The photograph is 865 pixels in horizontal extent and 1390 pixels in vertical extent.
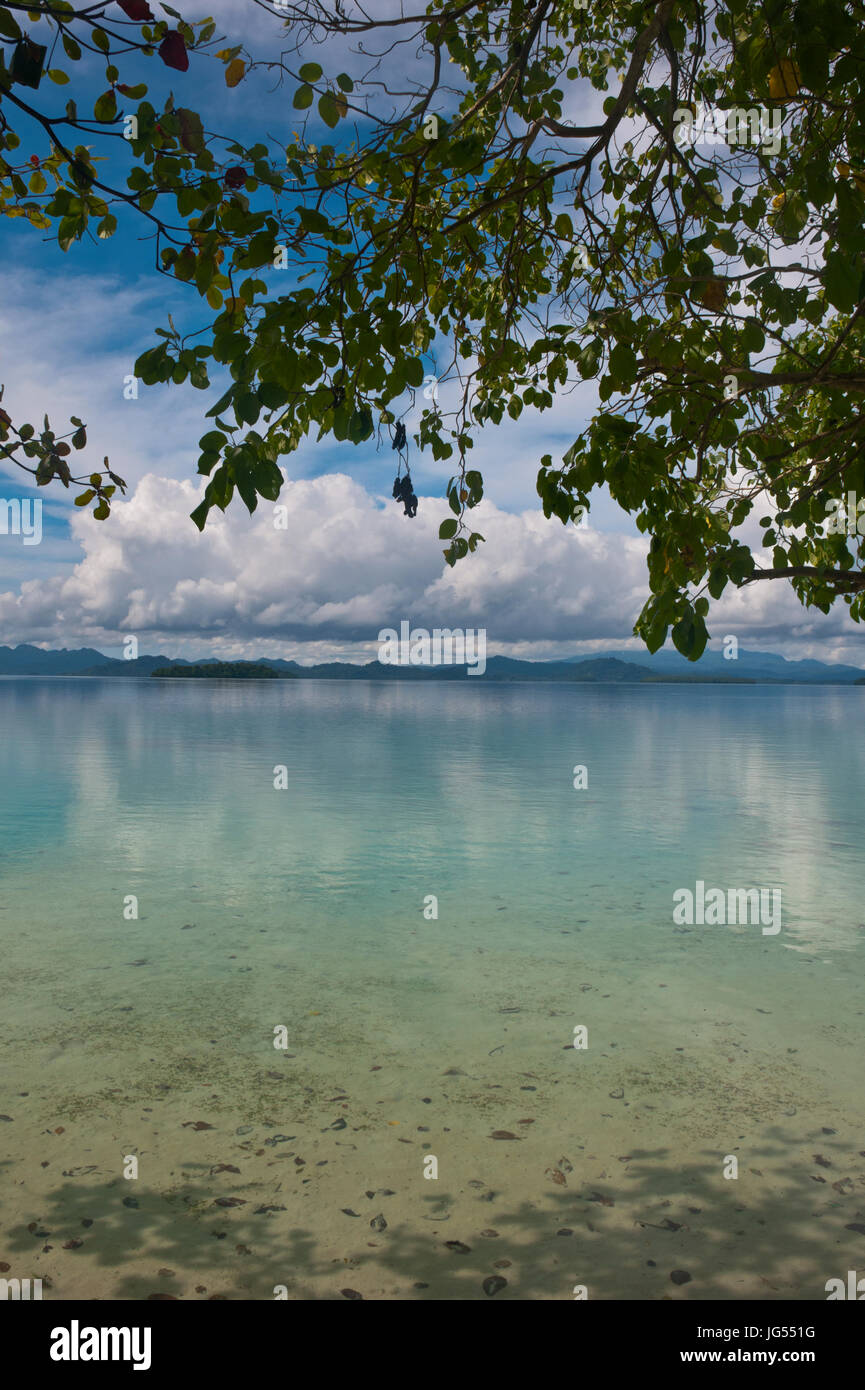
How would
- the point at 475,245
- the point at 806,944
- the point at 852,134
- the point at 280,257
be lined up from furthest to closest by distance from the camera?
1. the point at 806,944
2. the point at 475,245
3. the point at 852,134
4. the point at 280,257

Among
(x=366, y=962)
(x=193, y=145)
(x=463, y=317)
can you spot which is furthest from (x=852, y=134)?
(x=366, y=962)

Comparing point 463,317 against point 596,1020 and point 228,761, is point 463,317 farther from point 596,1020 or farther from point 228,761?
point 228,761

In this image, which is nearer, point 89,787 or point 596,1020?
point 596,1020

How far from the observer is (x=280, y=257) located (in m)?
3.52

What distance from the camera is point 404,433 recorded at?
4.98 m

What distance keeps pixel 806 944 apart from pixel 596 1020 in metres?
3.95

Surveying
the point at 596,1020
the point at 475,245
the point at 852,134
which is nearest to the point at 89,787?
the point at 596,1020

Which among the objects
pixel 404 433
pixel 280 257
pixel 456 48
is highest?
pixel 456 48

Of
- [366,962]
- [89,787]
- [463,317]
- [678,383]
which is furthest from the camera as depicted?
[89,787]

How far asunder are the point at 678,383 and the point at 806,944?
8.14m

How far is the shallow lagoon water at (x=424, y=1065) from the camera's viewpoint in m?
4.69

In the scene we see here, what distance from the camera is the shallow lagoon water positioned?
4688 mm

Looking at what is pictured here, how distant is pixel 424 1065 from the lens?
7.07 m
